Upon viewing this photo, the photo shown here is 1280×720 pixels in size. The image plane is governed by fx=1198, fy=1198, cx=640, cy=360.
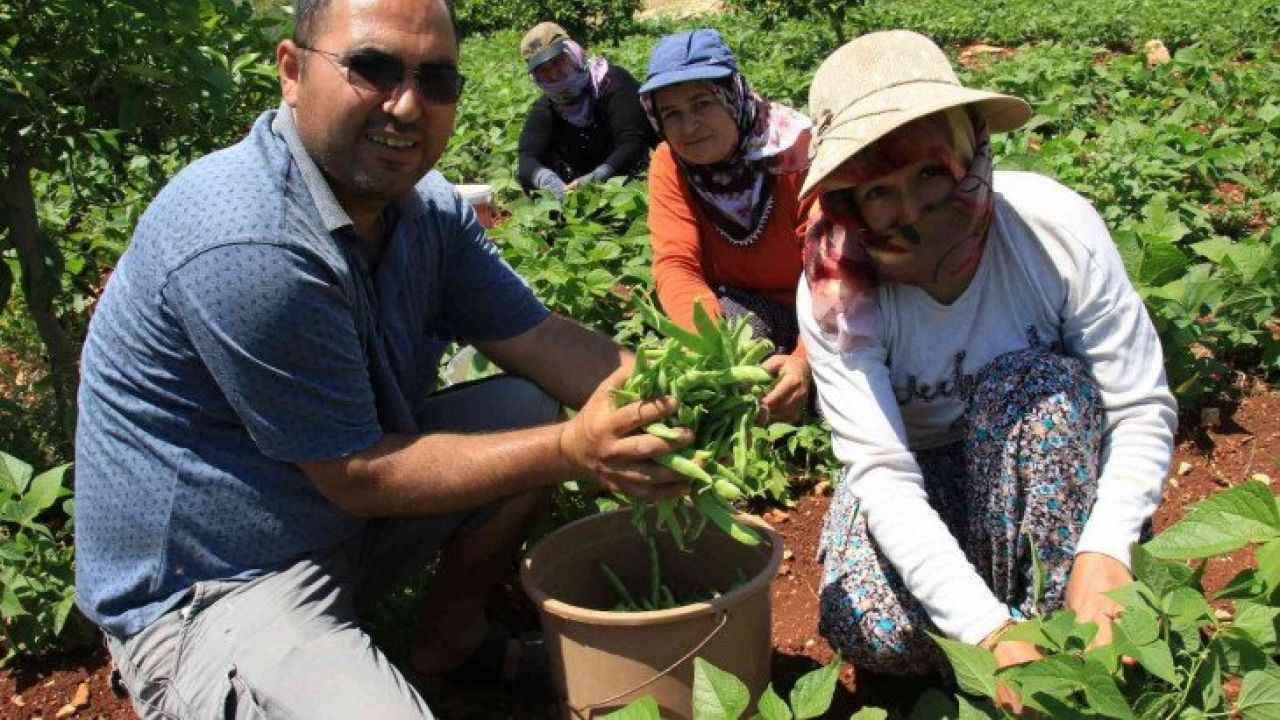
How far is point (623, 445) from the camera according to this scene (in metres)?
1.95

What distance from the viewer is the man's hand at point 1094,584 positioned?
195 cm

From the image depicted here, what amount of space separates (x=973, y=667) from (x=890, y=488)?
19.8 inches

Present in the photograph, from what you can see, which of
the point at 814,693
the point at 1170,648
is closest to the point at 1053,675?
the point at 1170,648

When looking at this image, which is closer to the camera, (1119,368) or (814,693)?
(814,693)

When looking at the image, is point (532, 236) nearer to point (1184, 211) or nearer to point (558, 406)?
point (558, 406)

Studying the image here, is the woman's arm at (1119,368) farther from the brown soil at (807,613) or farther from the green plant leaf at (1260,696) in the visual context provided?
the brown soil at (807,613)

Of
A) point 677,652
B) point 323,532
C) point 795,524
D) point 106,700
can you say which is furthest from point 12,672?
point 795,524

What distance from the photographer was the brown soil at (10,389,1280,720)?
104 inches

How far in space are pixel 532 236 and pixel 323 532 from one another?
8.08 feet

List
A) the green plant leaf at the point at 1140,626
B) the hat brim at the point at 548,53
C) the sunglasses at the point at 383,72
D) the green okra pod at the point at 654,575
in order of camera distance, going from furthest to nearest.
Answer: the hat brim at the point at 548,53 < the green okra pod at the point at 654,575 < the sunglasses at the point at 383,72 < the green plant leaf at the point at 1140,626

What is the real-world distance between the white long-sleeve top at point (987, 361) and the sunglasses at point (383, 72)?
2.64 feet

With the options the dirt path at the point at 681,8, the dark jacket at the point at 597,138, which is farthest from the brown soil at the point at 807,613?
the dirt path at the point at 681,8

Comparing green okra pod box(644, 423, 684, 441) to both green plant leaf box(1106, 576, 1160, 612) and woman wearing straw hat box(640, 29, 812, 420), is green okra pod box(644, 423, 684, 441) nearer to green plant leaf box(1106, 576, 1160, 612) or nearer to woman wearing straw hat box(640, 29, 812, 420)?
green plant leaf box(1106, 576, 1160, 612)

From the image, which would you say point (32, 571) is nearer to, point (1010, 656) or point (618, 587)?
point (618, 587)
